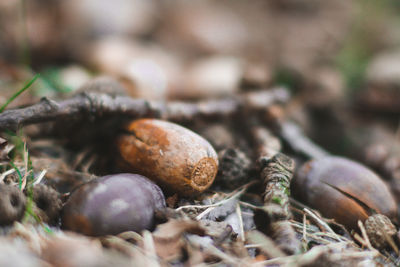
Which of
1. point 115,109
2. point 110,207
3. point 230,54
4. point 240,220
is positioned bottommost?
point 240,220

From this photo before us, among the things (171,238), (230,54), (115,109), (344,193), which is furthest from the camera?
(230,54)

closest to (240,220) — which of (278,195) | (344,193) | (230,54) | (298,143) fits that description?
(278,195)

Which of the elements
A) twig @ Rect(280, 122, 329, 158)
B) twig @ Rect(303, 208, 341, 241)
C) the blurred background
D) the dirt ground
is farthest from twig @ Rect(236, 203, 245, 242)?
the blurred background

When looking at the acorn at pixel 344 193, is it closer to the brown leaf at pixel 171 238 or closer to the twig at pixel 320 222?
the twig at pixel 320 222

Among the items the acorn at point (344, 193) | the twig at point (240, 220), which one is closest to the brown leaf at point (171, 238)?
the twig at point (240, 220)

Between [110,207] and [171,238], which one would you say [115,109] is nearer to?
[110,207]

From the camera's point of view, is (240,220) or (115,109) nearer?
(240,220)

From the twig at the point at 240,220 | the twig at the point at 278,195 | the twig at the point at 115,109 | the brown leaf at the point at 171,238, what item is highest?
the twig at the point at 115,109

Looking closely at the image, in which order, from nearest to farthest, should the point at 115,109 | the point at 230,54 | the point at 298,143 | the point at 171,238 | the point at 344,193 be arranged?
the point at 171,238, the point at 344,193, the point at 115,109, the point at 298,143, the point at 230,54
